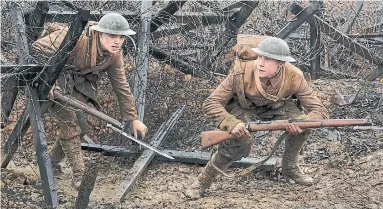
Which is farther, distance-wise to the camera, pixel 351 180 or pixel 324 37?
pixel 324 37

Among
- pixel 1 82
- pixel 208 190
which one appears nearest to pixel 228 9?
pixel 208 190

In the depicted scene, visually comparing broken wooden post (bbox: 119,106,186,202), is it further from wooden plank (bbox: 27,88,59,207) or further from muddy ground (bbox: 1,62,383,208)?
wooden plank (bbox: 27,88,59,207)

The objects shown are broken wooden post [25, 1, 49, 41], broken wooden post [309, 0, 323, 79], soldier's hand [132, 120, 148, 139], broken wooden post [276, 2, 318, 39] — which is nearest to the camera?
soldier's hand [132, 120, 148, 139]

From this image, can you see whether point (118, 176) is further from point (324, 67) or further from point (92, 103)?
point (324, 67)

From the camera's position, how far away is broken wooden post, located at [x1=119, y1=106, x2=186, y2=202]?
5.52m

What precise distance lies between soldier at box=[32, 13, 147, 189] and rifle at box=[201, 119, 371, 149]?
869mm

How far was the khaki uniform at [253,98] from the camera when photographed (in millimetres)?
5117

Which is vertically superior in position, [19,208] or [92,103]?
[92,103]

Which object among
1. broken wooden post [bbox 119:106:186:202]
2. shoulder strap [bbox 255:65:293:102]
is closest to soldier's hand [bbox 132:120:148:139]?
broken wooden post [bbox 119:106:186:202]

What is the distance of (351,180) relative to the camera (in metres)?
5.65

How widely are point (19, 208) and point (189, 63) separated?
3.20 meters

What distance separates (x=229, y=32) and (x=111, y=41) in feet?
8.74

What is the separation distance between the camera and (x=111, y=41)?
209 inches

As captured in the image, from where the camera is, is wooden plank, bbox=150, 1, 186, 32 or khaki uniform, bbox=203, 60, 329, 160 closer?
khaki uniform, bbox=203, 60, 329, 160
